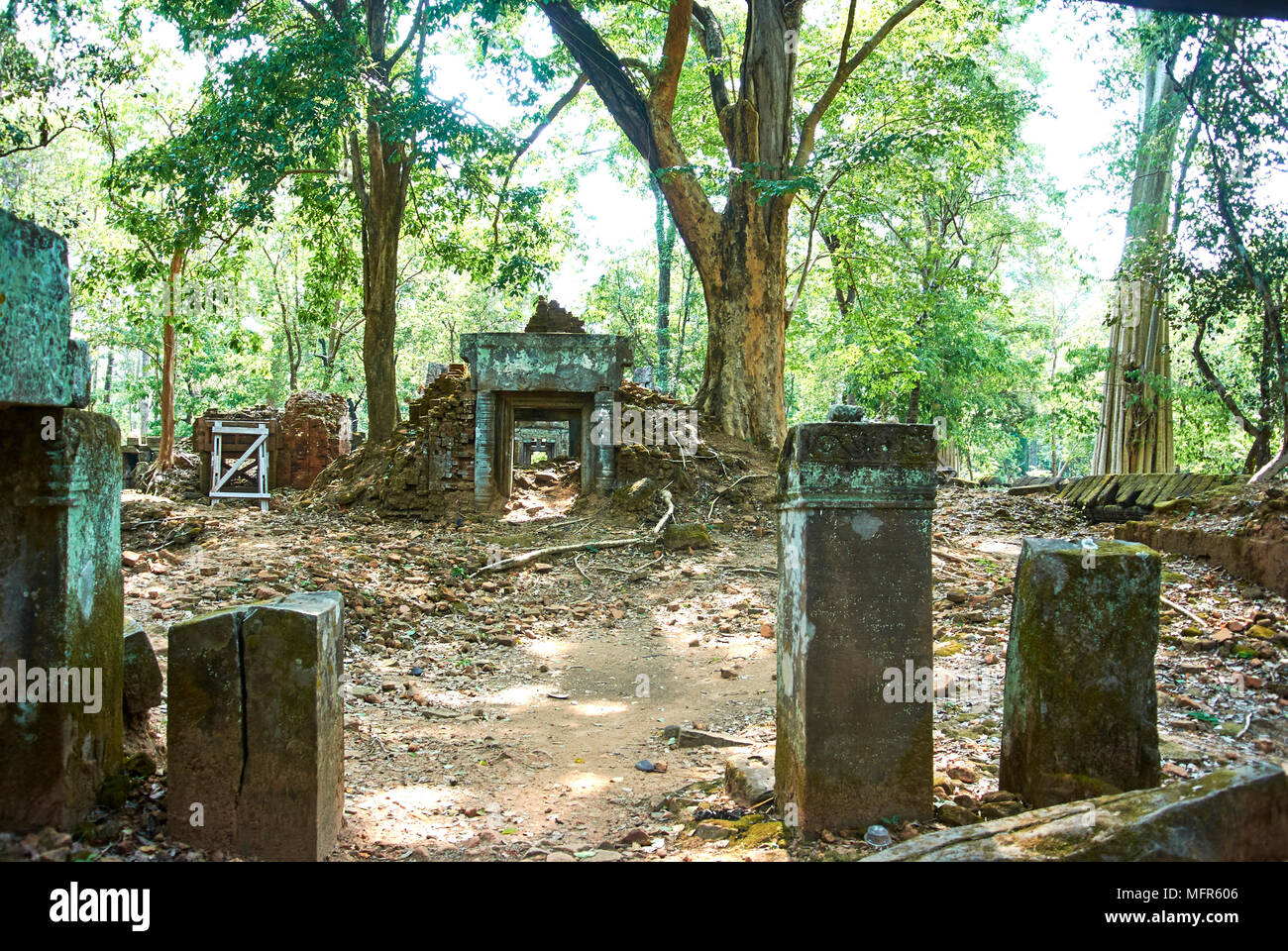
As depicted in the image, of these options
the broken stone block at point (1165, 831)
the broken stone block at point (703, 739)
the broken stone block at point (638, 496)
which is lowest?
the broken stone block at point (703, 739)

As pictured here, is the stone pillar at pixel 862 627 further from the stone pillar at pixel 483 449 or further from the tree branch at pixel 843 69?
the tree branch at pixel 843 69

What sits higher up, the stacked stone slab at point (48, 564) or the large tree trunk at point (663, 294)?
the large tree trunk at point (663, 294)

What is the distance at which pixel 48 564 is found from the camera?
3.14 metres

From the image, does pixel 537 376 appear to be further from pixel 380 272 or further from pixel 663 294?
pixel 663 294

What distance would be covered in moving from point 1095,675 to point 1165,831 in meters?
0.90

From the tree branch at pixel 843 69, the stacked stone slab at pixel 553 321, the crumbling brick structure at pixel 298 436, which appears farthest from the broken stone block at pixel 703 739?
the crumbling brick structure at pixel 298 436

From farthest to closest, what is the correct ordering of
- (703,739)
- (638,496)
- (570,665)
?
(638,496)
(570,665)
(703,739)

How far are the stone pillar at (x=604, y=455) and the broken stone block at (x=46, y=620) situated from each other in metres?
8.99

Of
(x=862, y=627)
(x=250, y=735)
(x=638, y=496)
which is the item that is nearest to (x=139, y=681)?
(x=250, y=735)

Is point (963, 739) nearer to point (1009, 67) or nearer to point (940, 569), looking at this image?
point (940, 569)

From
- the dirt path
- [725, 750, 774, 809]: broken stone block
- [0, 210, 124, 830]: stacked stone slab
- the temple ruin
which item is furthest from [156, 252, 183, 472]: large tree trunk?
[725, 750, 774, 809]: broken stone block

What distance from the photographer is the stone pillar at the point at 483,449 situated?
12180mm

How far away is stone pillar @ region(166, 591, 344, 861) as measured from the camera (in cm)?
311

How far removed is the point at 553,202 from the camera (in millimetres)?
18812
